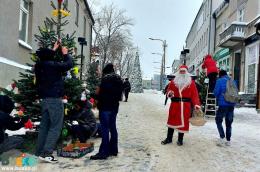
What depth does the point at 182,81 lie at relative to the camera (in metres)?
9.20

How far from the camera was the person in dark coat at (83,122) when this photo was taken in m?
8.31

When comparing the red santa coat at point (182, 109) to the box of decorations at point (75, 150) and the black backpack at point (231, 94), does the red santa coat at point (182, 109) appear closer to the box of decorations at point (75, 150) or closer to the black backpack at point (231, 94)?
the black backpack at point (231, 94)

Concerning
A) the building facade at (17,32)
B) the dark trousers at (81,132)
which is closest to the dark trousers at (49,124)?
the dark trousers at (81,132)

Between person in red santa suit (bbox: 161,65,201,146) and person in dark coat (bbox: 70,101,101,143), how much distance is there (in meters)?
1.73

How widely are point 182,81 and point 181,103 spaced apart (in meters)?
0.53

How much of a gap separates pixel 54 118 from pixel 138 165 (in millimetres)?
1706

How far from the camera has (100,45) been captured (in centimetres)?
4656

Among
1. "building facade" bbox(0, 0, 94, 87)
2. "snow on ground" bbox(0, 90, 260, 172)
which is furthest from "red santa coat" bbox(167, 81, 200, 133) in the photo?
"building facade" bbox(0, 0, 94, 87)

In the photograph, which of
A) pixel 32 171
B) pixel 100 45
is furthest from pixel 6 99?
pixel 100 45

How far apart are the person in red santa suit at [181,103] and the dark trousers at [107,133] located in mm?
1891

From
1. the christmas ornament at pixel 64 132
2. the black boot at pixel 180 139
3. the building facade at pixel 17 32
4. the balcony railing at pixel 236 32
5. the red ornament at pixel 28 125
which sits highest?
the balcony railing at pixel 236 32

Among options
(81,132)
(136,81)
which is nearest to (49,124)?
(81,132)

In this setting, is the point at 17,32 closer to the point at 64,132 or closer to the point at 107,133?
the point at 64,132

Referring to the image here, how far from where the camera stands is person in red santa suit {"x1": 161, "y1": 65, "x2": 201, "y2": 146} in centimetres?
899
